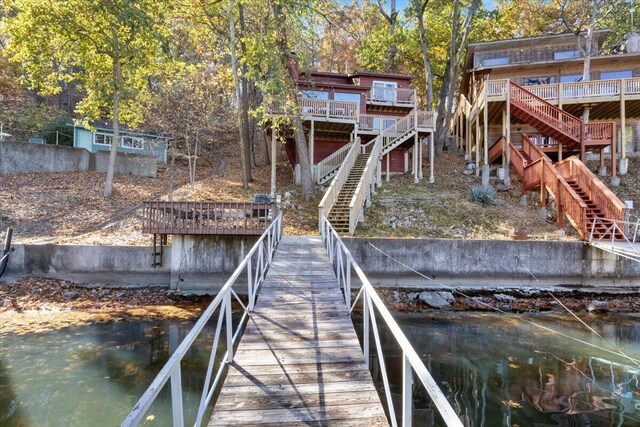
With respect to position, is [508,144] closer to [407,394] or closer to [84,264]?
[407,394]

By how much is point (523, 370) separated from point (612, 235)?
7.90 m

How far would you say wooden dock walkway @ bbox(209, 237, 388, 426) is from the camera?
3.33 metres

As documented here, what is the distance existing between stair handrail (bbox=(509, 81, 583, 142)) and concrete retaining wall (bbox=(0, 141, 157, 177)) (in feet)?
74.9

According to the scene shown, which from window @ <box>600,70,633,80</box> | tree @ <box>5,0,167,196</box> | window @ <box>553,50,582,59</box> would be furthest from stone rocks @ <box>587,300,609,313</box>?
window @ <box>553,50,582,59</box>

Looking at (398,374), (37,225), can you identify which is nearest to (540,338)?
(398,374)

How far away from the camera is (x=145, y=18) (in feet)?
39.4

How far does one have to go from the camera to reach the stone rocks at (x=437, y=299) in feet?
35.9

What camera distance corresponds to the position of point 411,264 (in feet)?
39.8

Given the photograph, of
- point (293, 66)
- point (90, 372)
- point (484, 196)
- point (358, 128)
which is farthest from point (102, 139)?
point (484, 196)

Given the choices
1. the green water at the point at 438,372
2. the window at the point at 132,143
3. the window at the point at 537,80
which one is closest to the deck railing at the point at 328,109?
the window at the point at 537,80

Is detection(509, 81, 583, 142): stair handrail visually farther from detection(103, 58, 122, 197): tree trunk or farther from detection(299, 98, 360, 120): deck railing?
detection(103, 58, 122, 197): tree trunk

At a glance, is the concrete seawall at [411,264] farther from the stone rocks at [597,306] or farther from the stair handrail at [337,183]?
the stair handrail at [337,183]

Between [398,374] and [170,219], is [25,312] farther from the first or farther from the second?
[398,374]

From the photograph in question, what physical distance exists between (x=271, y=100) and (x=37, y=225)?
11.2 m
